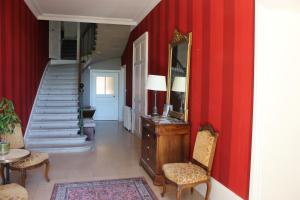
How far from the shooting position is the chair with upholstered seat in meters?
2.27

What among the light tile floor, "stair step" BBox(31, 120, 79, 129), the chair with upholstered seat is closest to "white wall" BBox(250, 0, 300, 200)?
the light tile floor

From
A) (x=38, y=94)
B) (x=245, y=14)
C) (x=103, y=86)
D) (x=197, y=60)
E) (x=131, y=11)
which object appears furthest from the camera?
(x=103, y=86)

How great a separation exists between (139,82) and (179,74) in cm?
283

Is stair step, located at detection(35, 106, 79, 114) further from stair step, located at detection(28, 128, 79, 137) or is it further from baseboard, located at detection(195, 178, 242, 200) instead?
baseboard, located at detection(195, 178, 242, 200)

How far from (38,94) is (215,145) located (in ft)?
17.9

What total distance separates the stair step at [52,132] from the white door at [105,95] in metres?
4.11

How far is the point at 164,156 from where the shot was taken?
3.62 metres

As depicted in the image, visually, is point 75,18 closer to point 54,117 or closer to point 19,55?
point 19,55

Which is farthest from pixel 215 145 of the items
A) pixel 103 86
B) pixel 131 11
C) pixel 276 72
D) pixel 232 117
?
pixel 103 86

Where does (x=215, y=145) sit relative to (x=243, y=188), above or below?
above

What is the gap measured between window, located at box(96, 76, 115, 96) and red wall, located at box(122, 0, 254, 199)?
667cm

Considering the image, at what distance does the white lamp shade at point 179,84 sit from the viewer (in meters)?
3.82

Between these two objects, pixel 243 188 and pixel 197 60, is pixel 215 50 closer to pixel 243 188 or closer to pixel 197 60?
pixel 197 60

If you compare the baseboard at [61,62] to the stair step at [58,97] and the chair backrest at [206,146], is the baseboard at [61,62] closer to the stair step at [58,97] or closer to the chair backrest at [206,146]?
the stair step at [58,97]
